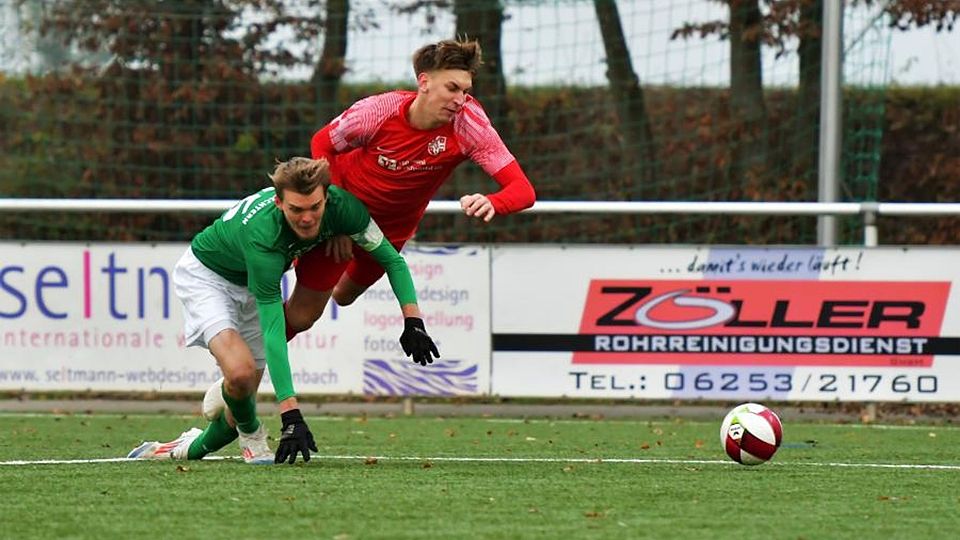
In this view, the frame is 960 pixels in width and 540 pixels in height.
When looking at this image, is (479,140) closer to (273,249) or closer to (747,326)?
(273,249)

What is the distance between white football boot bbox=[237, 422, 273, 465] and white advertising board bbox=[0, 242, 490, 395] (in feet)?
13.4

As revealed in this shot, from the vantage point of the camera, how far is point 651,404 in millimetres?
13219

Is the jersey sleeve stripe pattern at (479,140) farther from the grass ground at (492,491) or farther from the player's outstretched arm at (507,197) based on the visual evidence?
the grass ground at (492,491)

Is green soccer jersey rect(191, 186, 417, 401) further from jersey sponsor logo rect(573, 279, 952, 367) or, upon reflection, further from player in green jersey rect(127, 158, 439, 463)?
jersey sponsor logo rect(573, 279, 952, 367)

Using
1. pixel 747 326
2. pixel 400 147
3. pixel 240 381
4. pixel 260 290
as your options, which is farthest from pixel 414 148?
pixel 747 326

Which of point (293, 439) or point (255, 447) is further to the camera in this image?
point (255, 447)

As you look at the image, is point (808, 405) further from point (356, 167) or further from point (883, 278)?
point (356, 167)

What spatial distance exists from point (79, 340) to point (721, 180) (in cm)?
544

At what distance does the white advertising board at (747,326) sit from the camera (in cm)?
1182

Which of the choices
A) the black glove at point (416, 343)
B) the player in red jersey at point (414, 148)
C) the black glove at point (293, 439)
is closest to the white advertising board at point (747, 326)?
the player in red jersey at point (414, 148)

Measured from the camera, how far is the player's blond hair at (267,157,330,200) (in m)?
7.17

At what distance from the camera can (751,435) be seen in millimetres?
7652

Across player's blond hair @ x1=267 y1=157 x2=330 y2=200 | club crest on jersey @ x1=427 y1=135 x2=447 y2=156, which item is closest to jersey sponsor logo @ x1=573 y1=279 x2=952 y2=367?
club crest on jersey @ x1=427 y1=135 x2=447 y2=156

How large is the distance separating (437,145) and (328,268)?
0.85m
